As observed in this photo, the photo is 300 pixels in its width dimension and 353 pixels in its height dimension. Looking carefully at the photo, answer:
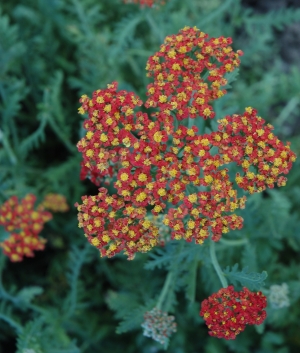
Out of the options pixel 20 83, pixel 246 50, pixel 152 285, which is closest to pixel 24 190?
pixel 20 83

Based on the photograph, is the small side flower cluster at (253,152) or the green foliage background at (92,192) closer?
the small side flower cluster at (253,152)

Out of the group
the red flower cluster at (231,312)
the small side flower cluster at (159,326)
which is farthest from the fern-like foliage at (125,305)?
the red flower cluster at (231,312)

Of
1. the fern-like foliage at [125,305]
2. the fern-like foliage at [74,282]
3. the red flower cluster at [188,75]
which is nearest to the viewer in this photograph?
the red flower cluster at [188,75]

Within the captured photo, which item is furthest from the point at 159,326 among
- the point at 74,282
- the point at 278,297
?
the point at 74,282

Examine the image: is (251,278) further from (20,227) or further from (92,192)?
(92,192)

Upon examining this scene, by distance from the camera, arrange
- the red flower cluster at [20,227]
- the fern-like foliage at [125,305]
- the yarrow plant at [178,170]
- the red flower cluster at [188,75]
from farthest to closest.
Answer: the red flower cluster at [20,227], the fern-like foliage at [125,305], the red flower cluster at [188,75], the yarrow plant at [178,170]

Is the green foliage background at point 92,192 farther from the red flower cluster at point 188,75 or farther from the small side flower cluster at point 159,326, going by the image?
the red flower cluster at point 188,75

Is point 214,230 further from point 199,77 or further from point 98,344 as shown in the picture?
point 98,344
